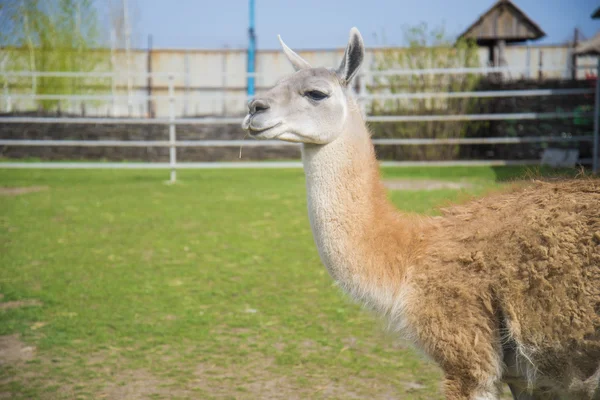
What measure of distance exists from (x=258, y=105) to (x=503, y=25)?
1732 centimetres

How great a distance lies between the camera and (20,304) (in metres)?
5.29

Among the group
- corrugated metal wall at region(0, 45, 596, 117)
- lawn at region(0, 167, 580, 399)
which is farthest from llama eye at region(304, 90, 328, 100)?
corrugated metal wall at region(0, 45, 596, 117)

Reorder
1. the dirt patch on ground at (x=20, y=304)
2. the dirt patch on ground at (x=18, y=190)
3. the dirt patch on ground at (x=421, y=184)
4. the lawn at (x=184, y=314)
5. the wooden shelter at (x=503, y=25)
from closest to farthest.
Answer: the lawn at (x=184, y=314) < the dirt patch on ground at (x=20, y=304) < the dirt patch on ground at (x=421, y=184) < the dirt patch on ground at (x=18, y=190) < the wooden shelter at (x=503, y=25)

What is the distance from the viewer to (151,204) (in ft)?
34.2

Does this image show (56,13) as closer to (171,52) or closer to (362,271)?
(171,52)

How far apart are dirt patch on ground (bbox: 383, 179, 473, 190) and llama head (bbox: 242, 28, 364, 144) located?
8.40 meters

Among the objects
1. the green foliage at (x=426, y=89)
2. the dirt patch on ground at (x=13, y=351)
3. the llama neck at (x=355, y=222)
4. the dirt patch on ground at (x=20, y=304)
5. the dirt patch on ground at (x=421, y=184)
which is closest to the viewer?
the llama neck at (x=355, y=222)

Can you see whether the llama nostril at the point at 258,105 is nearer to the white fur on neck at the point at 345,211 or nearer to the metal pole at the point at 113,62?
the white fur on neck at the point at 345,211

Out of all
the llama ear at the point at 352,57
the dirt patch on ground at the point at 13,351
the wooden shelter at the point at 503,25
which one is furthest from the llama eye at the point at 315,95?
the wooden shelter at the point at 503,25

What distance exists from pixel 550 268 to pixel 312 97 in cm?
130

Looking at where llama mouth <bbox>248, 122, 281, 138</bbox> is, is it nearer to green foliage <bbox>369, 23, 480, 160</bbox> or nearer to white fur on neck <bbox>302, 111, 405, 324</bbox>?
white fur on neck <bbox>302, 111, 405, 324</bbox>

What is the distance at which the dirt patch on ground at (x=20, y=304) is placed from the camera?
206 inches

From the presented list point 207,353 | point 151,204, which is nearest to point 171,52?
point 151,204

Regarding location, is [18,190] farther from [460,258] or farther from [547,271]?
[547,271]
